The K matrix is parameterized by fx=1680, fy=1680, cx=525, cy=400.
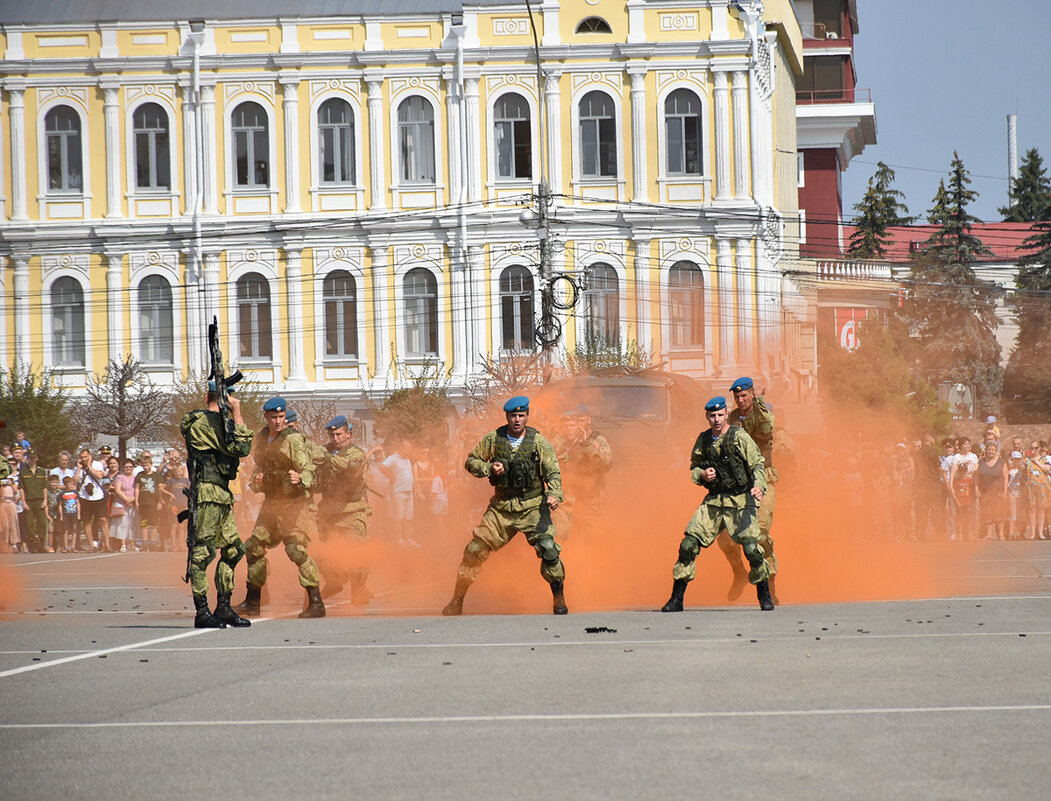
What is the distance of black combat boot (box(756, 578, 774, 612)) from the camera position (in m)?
13.7

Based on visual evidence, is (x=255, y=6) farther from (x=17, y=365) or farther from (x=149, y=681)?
(x=149, y=681)

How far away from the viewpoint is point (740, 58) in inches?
1745

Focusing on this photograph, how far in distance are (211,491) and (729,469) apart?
419 cm

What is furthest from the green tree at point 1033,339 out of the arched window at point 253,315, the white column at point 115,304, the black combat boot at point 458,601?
the black combat boot at point 458,601

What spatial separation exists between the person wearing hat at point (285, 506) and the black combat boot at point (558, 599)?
1973 millimetres

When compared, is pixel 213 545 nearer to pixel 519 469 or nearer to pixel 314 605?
pixel 314 605

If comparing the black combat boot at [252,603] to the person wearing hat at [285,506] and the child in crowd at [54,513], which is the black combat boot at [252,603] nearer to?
the person wearing hat at [285,506]

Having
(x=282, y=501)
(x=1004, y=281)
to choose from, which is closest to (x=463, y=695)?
(x=282, y=501)

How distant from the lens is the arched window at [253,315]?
46.1 metres

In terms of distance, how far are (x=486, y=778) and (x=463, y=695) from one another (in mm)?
2289

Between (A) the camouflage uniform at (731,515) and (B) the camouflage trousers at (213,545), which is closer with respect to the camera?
(B) the camouflage trousers at (213,545)

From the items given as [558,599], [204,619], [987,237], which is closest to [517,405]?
[558,599]

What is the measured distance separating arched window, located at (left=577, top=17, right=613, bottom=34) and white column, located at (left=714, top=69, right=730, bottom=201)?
3166mm

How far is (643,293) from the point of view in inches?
1770
